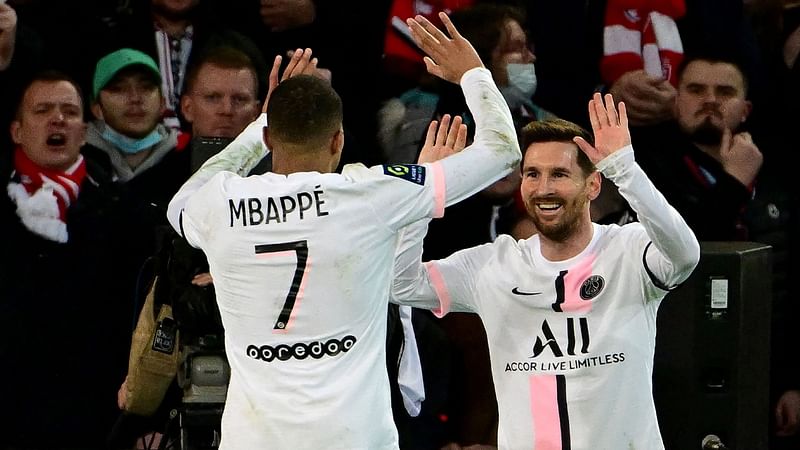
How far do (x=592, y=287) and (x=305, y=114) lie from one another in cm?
129

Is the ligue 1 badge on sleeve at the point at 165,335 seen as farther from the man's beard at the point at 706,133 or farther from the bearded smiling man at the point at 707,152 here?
the man's beard at the point at 706,133

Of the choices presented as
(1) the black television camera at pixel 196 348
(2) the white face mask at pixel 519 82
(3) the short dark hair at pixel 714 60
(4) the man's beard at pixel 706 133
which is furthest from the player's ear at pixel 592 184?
(3) the short dark hair at pixel 714 60

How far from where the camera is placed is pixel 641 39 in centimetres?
829

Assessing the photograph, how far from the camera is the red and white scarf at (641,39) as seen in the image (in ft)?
26.9

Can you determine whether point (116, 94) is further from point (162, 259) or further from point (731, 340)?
point (731, 340)

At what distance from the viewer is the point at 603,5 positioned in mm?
8375

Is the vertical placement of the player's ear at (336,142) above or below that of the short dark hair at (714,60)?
below

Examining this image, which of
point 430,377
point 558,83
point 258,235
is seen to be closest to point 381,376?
point 258,235

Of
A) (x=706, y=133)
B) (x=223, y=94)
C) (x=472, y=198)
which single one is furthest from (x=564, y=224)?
(x=706, y=133)

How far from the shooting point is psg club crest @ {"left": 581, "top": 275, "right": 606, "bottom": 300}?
5355 millimetres

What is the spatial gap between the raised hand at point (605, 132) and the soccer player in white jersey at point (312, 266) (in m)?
0.39

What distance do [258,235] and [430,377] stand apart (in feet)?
8.24

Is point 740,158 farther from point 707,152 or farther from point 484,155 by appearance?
point 484,155

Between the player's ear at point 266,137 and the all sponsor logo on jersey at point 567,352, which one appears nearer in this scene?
the player's ear at point 266,137
